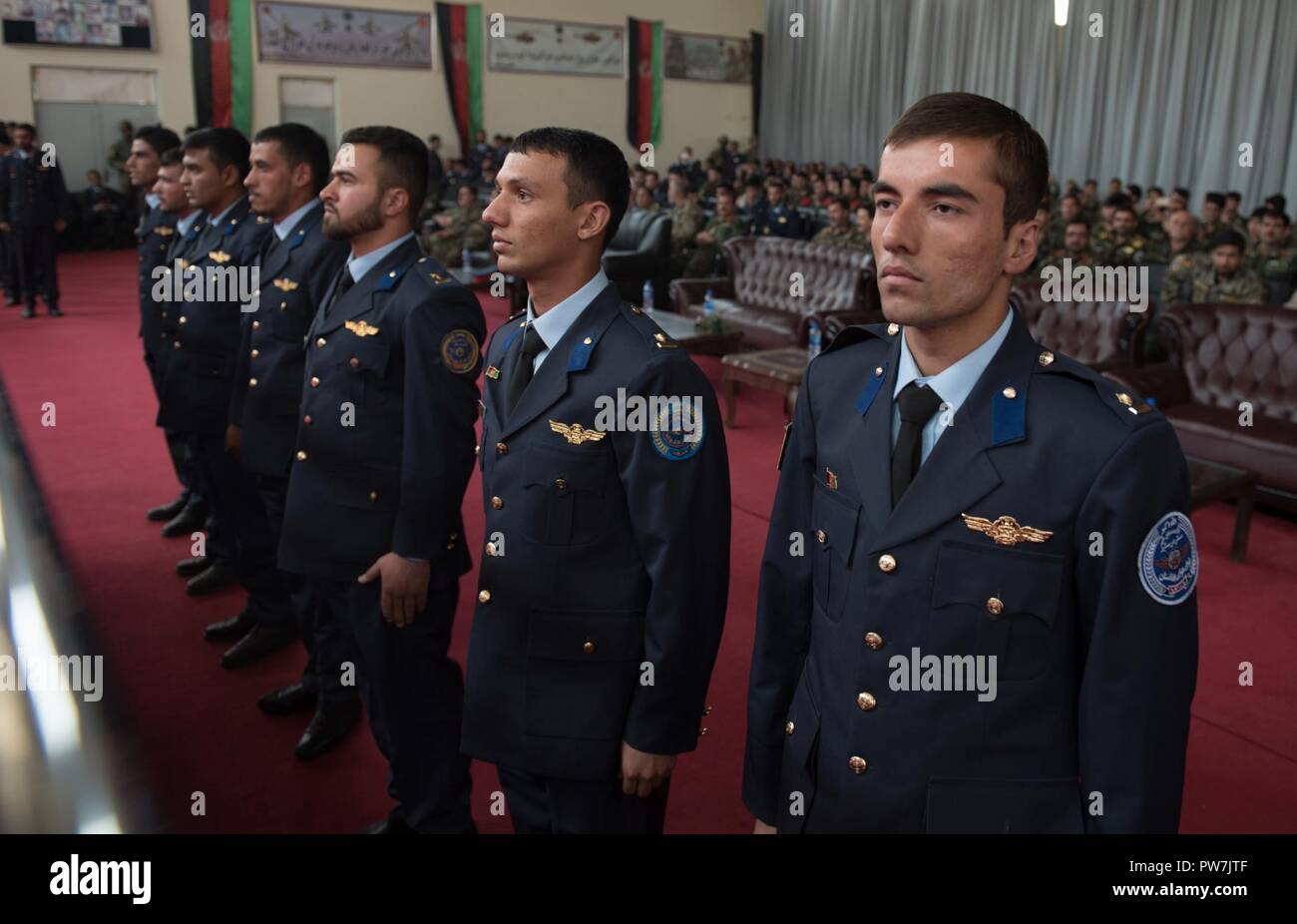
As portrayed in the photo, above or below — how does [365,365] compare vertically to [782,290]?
above

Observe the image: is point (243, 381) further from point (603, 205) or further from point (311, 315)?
point (603, 205)

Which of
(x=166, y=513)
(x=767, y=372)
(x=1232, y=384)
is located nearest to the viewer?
(x=166, y=513)

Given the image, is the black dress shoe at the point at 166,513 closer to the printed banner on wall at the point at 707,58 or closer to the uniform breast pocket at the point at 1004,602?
the uniform breast pocket at the point at 1004,602

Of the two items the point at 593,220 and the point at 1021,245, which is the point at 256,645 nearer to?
the point at 593,220

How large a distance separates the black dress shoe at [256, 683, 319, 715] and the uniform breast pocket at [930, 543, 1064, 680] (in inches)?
82.7

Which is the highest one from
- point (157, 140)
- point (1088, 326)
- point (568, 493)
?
point (157, 140)

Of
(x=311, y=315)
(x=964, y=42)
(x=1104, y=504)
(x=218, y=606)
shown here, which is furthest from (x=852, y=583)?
(x=964, y=42)

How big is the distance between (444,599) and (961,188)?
1440mm

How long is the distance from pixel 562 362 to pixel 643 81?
1672 centimetres

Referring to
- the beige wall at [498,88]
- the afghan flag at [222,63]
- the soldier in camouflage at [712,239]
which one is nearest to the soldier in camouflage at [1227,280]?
the soldier in camouflage at [712,239]

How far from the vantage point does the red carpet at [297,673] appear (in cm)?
234

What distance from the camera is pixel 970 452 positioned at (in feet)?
3.59

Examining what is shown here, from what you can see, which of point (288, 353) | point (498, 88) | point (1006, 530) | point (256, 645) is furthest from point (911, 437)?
point (498, 88)

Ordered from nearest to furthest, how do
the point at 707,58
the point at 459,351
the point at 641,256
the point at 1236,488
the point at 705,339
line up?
the point at 459,351, the point at 1236,488, the point at 705,339, the point at 641,256, the point at 707,58
